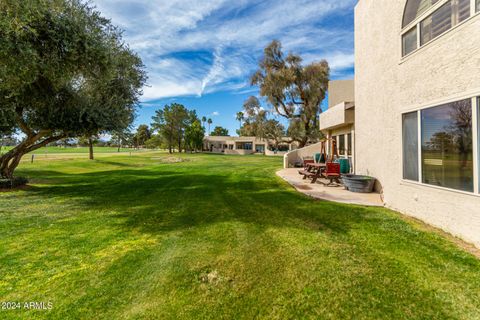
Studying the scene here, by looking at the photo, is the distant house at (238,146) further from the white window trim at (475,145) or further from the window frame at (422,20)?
the white window trim at (475,145)

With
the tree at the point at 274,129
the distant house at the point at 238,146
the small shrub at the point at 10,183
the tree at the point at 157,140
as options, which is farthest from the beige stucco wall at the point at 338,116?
the tree at the point at 157,140

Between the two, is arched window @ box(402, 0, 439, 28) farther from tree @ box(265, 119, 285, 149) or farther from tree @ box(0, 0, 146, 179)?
tree @ box(265, 119, 285, 149)

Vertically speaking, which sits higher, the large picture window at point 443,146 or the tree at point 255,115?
the tree at point 255,115

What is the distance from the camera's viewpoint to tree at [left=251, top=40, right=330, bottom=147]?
24.3m

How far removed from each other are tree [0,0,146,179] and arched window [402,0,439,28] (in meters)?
9.20

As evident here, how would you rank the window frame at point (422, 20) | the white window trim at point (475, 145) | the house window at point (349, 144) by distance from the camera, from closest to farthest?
the white window trim at point (475, 145)
the window frame at point (422, 20)
the house window at point (349, 144)

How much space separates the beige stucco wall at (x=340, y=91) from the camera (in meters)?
15.9

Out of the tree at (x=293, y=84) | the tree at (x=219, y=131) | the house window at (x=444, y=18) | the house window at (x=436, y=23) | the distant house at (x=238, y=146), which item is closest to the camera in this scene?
the house window at (x=444, y=18)

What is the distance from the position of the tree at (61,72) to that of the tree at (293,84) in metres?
16.3

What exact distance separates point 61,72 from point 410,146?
1064 centimetres

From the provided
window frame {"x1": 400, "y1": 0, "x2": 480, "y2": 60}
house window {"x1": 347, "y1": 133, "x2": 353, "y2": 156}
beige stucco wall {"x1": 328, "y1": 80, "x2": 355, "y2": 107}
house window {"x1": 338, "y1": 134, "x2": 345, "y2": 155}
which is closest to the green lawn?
window frame {"x1": 400, "y1": 0, "x2": 480, "y2": 60}

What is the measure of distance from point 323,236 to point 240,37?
1477 centimetres

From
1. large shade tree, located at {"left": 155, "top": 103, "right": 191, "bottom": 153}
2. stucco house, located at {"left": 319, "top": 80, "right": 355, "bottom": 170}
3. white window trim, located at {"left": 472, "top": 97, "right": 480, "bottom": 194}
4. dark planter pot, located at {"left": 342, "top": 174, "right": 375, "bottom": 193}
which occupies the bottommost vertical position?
dark planter pot, located at {"left": 342, "top": 174, "right": 375, "bottom": 193}

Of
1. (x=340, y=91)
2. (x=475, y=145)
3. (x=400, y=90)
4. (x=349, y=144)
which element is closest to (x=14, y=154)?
(x=400, y=90)
